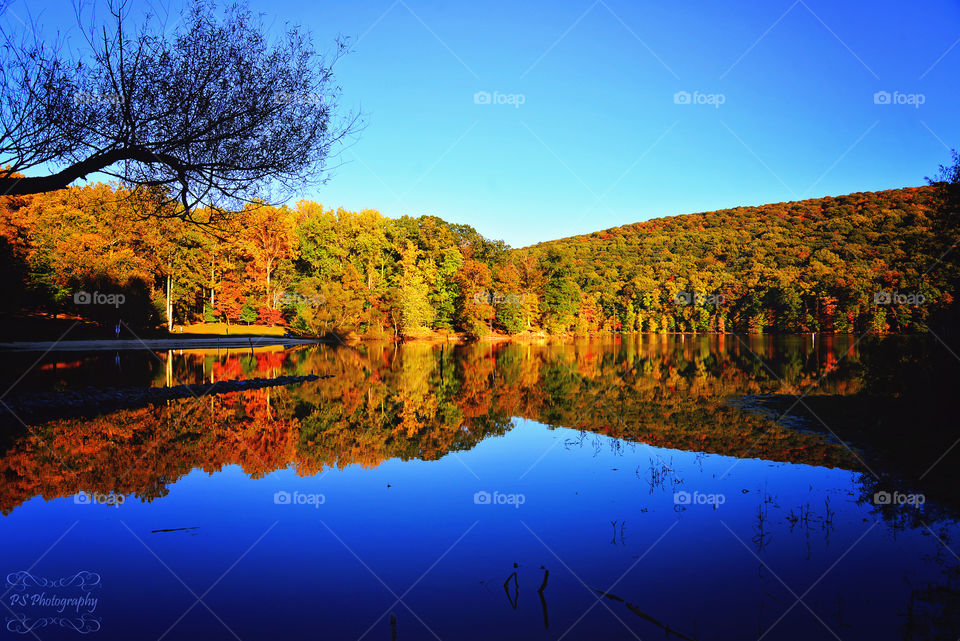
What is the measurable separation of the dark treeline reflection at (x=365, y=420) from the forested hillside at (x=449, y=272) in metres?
4.46

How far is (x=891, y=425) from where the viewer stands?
37.7ft

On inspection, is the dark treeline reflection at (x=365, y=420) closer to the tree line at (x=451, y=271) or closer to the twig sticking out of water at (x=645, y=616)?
the tree line at (x=451, y=271)

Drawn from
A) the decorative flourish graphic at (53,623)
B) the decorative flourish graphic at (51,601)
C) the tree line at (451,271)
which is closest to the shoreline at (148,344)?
the tree line at (451,271)

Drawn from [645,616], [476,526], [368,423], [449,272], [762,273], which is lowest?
[368,423]

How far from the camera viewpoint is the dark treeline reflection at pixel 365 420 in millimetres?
9047

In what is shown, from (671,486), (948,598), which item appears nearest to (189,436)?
(671,486)

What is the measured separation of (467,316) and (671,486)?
194 ft

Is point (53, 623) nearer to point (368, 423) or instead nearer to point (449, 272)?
point (368, 423)

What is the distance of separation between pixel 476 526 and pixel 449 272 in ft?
205

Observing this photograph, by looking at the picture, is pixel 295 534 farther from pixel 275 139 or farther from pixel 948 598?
pixel 275 139

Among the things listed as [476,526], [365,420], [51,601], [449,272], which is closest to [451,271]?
[449,272]

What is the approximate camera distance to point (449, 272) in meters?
68.3

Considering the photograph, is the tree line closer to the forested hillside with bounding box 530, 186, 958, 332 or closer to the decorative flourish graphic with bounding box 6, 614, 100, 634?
the forested hillside with bounding box 530, 186, 958, 332

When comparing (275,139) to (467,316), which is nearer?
(275,139)
